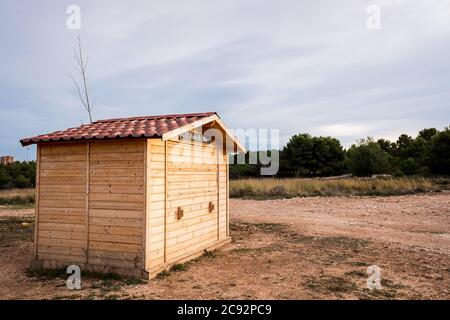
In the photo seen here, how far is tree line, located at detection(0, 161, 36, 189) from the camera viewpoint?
43.1m

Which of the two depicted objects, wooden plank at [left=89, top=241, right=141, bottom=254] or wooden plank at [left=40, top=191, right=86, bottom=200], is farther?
wooden plank at [left=40, top=191, right=86, bottom=200]

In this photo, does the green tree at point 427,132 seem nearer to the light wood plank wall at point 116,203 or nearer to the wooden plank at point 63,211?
the light wood plank wall at point 116,203

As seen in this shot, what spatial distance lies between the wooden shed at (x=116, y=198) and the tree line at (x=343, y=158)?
1270 inches

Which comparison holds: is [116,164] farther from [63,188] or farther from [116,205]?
[63,188]

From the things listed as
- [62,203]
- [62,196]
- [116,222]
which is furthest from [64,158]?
[116,222]

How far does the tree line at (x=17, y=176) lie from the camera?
43094 mm

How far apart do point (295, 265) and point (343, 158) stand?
145 ft

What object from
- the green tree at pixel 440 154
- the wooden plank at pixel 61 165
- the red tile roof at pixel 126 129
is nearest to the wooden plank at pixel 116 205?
the wooden plank at pixel 61 165

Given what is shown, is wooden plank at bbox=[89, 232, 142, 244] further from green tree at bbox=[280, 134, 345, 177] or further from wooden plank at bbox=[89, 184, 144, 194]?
green tree at bbox=[280, 134, 345, 177]

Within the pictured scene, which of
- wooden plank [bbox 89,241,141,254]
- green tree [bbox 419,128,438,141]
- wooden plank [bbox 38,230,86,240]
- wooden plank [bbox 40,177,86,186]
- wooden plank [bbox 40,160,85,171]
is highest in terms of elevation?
green tree [bbox 419,128,438,141]

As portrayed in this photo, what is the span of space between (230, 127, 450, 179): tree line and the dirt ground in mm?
24408

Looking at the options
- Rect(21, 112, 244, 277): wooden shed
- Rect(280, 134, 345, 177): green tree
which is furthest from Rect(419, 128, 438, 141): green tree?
Rect(21, 112, 244, 277): wooden shed

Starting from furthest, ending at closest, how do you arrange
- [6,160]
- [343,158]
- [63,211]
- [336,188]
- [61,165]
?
[6,160] < [343,158] < [336,188] < [61,165] < [63,211]

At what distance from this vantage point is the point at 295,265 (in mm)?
7949
